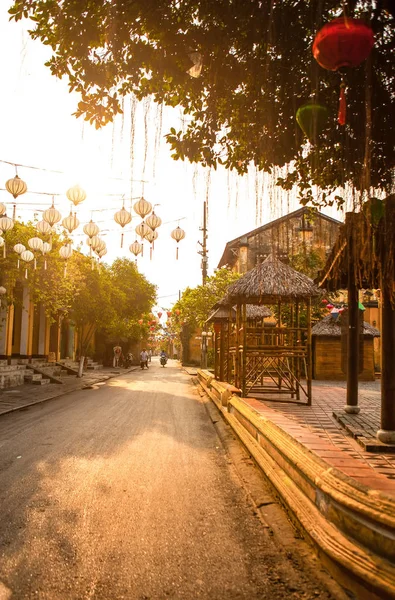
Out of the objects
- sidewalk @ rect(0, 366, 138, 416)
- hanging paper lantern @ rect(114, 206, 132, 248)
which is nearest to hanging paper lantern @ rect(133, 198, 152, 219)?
hanging paper lantern @ rect(114, 206, 132, 248)

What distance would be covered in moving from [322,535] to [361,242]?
1.76 meters

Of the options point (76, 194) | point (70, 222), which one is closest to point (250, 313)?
point (70, 222)

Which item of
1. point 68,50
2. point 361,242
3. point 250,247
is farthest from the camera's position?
point 250,247

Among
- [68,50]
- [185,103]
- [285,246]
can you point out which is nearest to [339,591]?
[285,246]

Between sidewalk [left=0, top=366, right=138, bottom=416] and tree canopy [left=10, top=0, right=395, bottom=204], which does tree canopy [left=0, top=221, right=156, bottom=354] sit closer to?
sidewalk [left=0, top=366, right=138, bottom=416]

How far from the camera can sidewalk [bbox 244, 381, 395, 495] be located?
3.34 meters

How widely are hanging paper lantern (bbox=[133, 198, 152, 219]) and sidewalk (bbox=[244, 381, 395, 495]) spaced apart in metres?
3.36

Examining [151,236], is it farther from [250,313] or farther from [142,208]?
[250,313]

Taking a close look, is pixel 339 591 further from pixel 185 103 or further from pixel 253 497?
pixel 185 103

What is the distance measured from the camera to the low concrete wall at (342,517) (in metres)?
2.25

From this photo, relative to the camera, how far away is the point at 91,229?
10266mm

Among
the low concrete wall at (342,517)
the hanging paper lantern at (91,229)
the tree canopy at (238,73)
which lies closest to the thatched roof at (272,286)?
the hanging paper lantern at (91,229)

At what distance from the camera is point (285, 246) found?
11.6ft

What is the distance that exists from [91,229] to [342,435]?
21.6 ft
